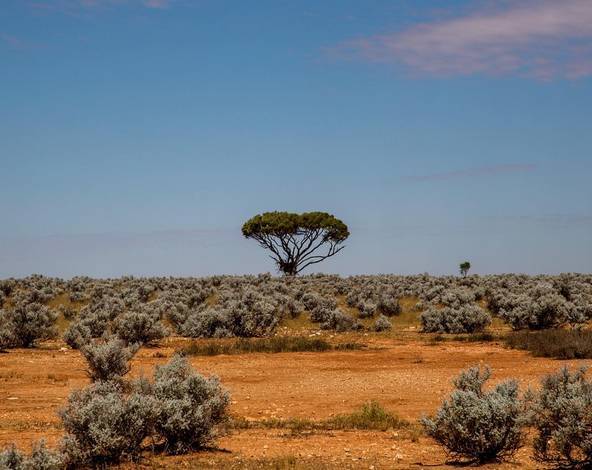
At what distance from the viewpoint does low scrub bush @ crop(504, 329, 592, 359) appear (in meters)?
25.1

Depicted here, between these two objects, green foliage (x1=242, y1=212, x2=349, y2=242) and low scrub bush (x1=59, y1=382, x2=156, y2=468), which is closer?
low scrub bush (x1=59, y1=382, x2=156, y2=468)

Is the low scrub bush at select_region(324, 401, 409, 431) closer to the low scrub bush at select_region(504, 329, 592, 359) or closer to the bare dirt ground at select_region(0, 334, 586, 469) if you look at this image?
the bare dirt ground at select_region(0, 334, 586, 469)

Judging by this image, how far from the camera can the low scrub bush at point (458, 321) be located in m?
35.9

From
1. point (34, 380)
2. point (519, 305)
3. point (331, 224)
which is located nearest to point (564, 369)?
point (34, 380)

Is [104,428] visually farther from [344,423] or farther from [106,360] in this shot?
[106,360]

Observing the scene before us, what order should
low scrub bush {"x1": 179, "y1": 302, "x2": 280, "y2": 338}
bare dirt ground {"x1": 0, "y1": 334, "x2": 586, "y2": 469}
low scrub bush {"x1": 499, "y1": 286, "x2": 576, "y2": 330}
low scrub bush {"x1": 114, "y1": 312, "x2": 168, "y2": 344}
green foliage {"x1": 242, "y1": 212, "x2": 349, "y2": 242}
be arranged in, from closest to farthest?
bare dirt ground {"x1": 0, "y1": 334, "x2": 586, "y2": 469}, low scrub bush {"x1": 114, "y1": 312, "x2": 168, "y2": 344}, low scrub bush {"x1": 499, "y1": 286, "x2": 576, "y2": 330}, low scrub bush {"x1": 179, "y1": 302, "x2": 280, "y2": 338}, green foliage {"x1": 242, "y1": 212, "x2": 349, "y2": 242}

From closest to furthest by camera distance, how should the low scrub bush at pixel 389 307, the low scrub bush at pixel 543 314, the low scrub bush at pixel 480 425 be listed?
the low scrub bush at pixel 480 425
the low scrub bush at pixel 543 314
the low scrub bush at pixel 389 307

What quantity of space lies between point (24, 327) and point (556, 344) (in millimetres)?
19934

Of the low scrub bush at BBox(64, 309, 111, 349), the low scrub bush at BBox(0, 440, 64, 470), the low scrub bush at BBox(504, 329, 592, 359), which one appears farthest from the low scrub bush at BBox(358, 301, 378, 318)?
the low scrub bush at BBox(0, 440, 64, 470)

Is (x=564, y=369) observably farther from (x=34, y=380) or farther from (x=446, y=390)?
(x=34, y=380)

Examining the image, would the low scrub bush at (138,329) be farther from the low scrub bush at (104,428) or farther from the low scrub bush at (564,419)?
the low scrub bush at (564,419)

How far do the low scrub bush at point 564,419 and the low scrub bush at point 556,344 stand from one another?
45.3 ft

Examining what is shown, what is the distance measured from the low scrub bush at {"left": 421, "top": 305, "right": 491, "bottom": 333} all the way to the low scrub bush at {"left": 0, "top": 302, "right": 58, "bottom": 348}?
54.5ft

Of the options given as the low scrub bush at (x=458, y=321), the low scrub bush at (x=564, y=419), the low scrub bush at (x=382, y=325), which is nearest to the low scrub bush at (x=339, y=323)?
the low scrub bush at (x=382, y=325)
